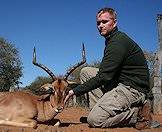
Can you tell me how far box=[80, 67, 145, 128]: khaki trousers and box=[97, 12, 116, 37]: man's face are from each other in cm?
113

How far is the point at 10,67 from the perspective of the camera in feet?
139

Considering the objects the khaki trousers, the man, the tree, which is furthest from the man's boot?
the tree

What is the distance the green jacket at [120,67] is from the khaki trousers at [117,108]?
0.55 feet

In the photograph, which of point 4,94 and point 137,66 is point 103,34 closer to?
point 137,66

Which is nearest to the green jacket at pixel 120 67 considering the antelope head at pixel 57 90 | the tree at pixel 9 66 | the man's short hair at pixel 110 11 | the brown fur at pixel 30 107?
the man's short hair at pixel 110 11

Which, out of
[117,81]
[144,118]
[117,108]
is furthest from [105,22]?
[144,118]

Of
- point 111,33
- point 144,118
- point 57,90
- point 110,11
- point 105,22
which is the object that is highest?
point 110,11

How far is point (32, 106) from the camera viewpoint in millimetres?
9234

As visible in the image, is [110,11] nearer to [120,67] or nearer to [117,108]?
[120,67]

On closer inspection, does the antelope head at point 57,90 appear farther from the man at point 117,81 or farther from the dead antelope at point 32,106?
the man at point 117,81

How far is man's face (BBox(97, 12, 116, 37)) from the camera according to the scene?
7.93 meters

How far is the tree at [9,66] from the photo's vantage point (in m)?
41.5

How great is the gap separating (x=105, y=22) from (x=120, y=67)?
961mm

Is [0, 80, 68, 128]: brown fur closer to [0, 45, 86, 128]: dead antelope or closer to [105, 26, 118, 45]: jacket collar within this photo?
[0, 45, 86, 128]: dead antelope
